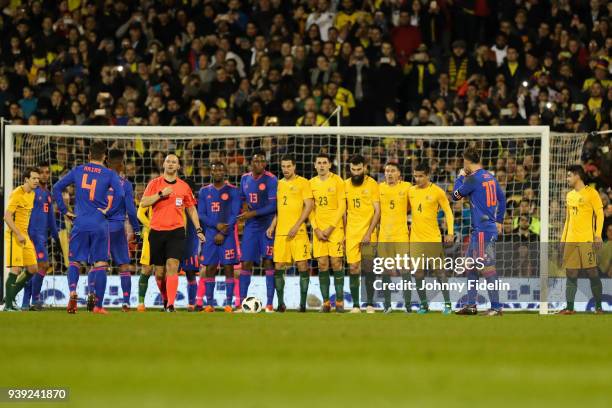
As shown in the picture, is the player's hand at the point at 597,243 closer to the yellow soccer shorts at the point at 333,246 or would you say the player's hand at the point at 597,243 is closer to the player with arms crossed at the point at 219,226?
the yellow soccer shorts at the point at 333,246

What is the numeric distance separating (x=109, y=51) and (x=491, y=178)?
10200 mm

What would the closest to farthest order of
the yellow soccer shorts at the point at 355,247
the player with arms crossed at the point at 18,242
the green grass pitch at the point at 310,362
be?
the green grass pitch at the point at 310,362 → the player with arms crossed at the point at 18,242 → the yellow soccer shorts at the point at 355,247

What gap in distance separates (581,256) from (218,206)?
5.09 meters

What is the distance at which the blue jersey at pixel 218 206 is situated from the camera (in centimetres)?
1661

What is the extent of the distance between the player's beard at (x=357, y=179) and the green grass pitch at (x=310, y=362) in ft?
12.4

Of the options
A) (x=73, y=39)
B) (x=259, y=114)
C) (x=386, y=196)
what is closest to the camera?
(x=386, y=196)

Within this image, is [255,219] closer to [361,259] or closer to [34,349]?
[361,259]

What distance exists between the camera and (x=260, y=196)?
54.1ft

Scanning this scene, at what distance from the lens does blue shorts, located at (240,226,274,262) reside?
16.5m

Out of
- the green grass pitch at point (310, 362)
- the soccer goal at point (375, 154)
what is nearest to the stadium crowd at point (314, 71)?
the soccer goal at point (375, 154)

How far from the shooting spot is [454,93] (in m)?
20.9

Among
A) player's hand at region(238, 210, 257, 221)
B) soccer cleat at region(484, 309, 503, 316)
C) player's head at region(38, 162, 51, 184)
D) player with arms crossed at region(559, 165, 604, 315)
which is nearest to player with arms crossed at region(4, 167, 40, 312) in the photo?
player's head at region(38, 162, 51, 184)

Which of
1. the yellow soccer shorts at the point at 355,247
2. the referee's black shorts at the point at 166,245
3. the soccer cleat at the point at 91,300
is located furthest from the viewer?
the yellow soccer shorts at the point at 355,247

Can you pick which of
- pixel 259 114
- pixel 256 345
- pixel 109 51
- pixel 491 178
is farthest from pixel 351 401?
pixel 109 51
